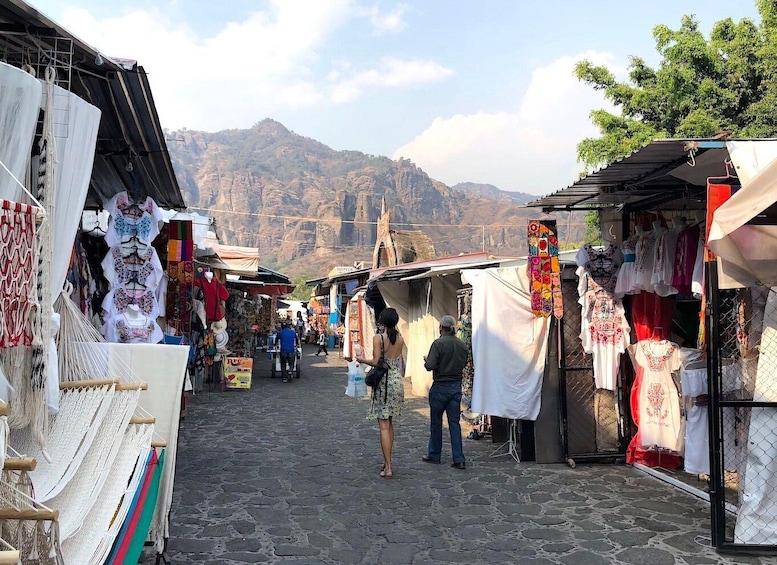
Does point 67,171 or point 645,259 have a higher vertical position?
point 67,171

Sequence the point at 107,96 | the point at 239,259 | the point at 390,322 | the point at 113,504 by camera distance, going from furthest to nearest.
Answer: the point at 239,259 < the point at 390,322 < the point at 107,96 < the point at 113,504

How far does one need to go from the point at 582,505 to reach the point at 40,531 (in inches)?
186

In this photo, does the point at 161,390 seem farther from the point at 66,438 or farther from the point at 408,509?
the point at 408,509

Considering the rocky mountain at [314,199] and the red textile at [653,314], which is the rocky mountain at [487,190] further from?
the red textile at [653,314]

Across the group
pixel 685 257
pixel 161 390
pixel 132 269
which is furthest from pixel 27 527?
pixel 685 257

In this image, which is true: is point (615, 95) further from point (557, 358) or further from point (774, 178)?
point (774, 178)

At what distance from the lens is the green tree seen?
1296cm

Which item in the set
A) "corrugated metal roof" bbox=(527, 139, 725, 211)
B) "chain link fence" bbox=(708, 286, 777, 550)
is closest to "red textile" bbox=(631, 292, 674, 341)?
"corrugated metal roof" bbox=(527, 139, 725, 211)

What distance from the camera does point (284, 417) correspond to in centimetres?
1056

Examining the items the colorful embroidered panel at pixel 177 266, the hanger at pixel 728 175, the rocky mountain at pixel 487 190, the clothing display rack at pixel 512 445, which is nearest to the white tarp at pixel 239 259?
the colorful embroidered panel at pixel 177 266

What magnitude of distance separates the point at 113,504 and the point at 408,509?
3.24 m

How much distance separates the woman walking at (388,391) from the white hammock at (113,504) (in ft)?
10.9

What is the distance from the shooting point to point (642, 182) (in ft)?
19.0

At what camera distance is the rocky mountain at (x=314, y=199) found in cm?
9462
